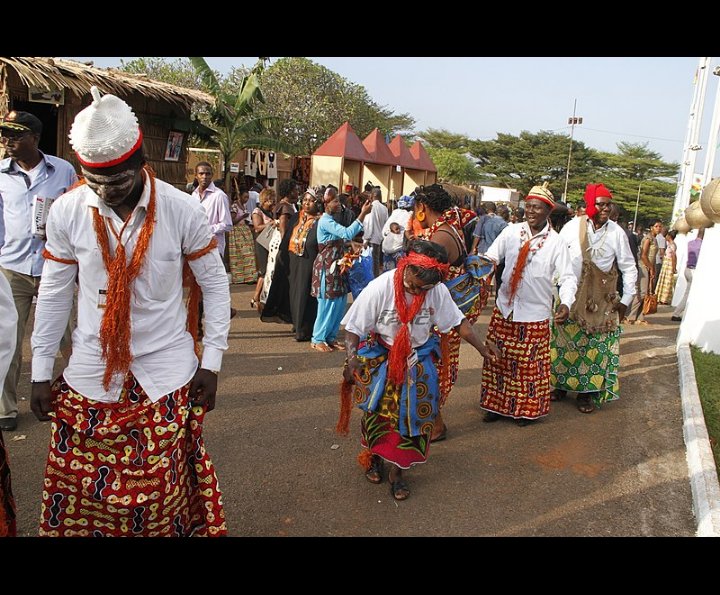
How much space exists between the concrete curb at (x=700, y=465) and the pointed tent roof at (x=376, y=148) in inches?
642

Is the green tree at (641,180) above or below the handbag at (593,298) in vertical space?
above

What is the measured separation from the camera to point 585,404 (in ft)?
19.2

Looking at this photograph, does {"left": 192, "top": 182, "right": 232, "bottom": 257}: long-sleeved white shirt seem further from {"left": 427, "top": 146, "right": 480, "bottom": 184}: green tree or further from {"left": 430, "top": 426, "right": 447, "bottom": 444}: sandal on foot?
{"left": 427, "top": 146, "right": 480, "bottom": 184}: green tree

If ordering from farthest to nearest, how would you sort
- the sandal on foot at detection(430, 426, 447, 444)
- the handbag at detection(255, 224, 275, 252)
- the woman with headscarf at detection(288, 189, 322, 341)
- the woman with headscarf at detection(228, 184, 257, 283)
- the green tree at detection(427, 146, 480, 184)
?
1. the green tree at detection(427, 146, 480, 184)
2. the woman with headscarf at detection(228, 184, 257, 283)
3. the handbag at detection(255, 224, 275, 252)
4. the woman with headscarf at detection(288, 189, 322, 341)
5. the sandal on foot at detection(430, 426, 447, 444)

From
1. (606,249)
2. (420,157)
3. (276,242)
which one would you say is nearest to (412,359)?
(606,249)

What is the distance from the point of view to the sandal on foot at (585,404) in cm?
579

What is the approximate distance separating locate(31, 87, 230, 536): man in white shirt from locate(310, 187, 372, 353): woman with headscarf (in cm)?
464

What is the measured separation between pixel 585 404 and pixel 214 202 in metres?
4.64

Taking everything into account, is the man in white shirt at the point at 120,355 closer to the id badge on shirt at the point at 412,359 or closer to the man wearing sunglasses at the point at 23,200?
the id badge on shirt at the point at 412,359

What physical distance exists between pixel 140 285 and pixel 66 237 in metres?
0.33

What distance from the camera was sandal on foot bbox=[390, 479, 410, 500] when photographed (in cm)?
385

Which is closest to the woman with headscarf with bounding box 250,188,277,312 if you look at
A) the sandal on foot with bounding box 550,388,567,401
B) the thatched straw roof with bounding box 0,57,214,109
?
the thatched straw roof with bounding box 0,57,214,109

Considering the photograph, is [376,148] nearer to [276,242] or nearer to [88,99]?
[88,99]

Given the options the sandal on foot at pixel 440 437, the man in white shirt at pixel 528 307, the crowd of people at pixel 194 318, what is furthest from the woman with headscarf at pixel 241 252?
the sandal on foot at pixel 440 437
